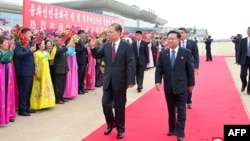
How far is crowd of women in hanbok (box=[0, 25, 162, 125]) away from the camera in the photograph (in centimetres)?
504

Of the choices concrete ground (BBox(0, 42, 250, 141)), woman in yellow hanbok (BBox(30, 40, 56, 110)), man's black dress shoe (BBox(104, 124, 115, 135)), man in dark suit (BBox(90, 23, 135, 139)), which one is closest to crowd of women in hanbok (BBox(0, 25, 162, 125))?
woman in yellow hanbok (BBox(30, 40, 56, 110))

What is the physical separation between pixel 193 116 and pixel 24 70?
116 inches

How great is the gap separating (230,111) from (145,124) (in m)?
1.82

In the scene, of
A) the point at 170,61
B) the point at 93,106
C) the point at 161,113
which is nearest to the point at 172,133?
the point at 170,61

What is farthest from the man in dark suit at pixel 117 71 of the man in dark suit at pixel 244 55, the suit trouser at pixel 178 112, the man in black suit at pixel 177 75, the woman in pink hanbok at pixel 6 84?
the man in dark suit at pixel 244 55

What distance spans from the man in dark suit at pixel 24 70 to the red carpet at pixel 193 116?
1.58 m

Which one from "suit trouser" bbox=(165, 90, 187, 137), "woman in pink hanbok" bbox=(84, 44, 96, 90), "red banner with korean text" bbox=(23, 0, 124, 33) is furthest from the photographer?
"red banner with korean text" bbox=(23, 0, 124, 33)

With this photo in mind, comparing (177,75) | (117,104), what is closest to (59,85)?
(117,104)

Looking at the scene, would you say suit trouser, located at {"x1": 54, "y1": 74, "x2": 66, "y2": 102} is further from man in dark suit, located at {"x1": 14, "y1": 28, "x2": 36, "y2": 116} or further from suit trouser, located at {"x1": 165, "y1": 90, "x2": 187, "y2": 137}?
suit trouser, located at {"x1": 165, "y1": 90, "x2": 187, "y2": 137}

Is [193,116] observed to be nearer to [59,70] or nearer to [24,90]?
[59,70]

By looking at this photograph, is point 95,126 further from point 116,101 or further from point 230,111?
point 230,111

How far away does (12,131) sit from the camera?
15.5 feet

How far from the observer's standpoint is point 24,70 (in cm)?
555

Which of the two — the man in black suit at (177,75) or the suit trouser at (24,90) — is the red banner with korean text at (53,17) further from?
the man in black suit at (177,75)
